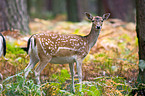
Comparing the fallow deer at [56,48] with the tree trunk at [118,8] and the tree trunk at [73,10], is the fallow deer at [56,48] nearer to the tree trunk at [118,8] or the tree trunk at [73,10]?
the tree trunk at [118,8]

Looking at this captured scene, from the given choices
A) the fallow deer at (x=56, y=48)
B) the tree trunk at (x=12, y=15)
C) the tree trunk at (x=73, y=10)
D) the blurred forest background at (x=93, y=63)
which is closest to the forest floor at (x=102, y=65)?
the blurred forest background at (x=93, y=63)

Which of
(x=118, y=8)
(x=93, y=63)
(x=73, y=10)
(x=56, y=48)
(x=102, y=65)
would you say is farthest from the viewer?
(x=73, y=10)

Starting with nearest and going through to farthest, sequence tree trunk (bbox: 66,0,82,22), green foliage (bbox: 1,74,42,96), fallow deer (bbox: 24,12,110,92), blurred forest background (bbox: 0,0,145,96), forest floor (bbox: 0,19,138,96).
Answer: green foliage (bbox: 1,74,42,96) < blurred forest background (bbox: 0,0,145,96) < fallow deer (bbox: 24,12,110,92) < forest floor (bbox: 0,19,138,96) < tree trunk (bbox: 66,0,82,22)

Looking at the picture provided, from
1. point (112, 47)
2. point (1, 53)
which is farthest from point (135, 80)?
point (1, 53)

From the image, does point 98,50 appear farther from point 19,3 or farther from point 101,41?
point 19,3

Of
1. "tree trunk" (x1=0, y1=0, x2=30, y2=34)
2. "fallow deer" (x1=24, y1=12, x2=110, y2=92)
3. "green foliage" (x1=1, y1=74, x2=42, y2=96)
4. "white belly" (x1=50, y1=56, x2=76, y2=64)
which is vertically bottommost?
"green foliage" (x1=1, y1=74, x2=42, y2=96)

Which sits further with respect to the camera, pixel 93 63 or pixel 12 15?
pixel 12 15

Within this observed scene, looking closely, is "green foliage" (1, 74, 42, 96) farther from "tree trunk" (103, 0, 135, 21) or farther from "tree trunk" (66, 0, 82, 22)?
"tree trunk" (66, 0, 82, 22)

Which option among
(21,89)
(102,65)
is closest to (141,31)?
(102,65)

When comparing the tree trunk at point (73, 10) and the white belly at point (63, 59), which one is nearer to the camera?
the white belly at point (63, 59)

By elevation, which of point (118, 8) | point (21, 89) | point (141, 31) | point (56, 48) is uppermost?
point (118, 8)

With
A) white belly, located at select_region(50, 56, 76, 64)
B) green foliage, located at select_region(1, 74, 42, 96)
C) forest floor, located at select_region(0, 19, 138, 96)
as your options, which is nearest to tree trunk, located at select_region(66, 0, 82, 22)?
forest floor, located at select_region(0, 19, 138, 96)

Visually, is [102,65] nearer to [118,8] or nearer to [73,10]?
[118,8]

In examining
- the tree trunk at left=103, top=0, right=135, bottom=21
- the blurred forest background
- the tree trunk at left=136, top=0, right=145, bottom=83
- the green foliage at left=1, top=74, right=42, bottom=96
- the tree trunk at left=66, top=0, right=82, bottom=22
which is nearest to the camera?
the green foliage at left=1, top=74, right=42, bottom=96
